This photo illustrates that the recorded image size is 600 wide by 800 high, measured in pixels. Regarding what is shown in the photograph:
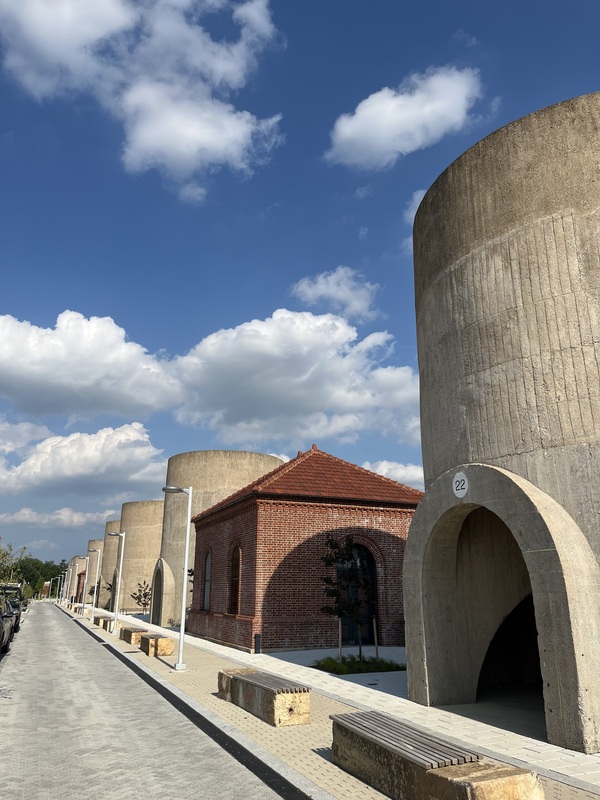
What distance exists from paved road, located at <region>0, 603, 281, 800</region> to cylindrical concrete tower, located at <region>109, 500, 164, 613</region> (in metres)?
37.0

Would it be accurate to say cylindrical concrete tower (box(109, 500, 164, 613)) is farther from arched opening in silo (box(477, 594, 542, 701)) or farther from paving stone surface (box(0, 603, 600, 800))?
arched opening in silo (box(477, 594, 542, 701))

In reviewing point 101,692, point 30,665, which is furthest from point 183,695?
point 30,665

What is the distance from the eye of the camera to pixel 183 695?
11492mm

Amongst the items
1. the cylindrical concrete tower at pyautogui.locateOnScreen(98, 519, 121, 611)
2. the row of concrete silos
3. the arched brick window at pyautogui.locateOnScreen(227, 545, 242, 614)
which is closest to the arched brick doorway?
the arched brick window at pyautogui.locateOnScreen(227, 545, 242, 614)

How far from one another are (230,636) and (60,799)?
1514cm

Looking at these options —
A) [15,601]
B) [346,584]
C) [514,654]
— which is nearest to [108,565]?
[15,601]

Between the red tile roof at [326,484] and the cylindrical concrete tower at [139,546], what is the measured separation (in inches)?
1142

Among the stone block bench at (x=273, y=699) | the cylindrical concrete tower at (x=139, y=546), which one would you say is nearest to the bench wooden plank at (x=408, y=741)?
the stone block bench at (x=273, y=699)

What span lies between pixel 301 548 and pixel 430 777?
1455 cm

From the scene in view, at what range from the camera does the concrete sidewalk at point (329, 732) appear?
6.24m

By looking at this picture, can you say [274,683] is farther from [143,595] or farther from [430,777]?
[143,595]

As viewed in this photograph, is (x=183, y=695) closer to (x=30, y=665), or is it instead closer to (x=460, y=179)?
(x=30, y=665)

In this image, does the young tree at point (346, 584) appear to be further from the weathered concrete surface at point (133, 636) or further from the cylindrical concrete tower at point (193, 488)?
the cylindrical concrete tower at point (193, 488)

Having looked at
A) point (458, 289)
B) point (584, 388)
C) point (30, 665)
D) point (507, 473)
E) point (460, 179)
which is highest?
point (460, 179)
